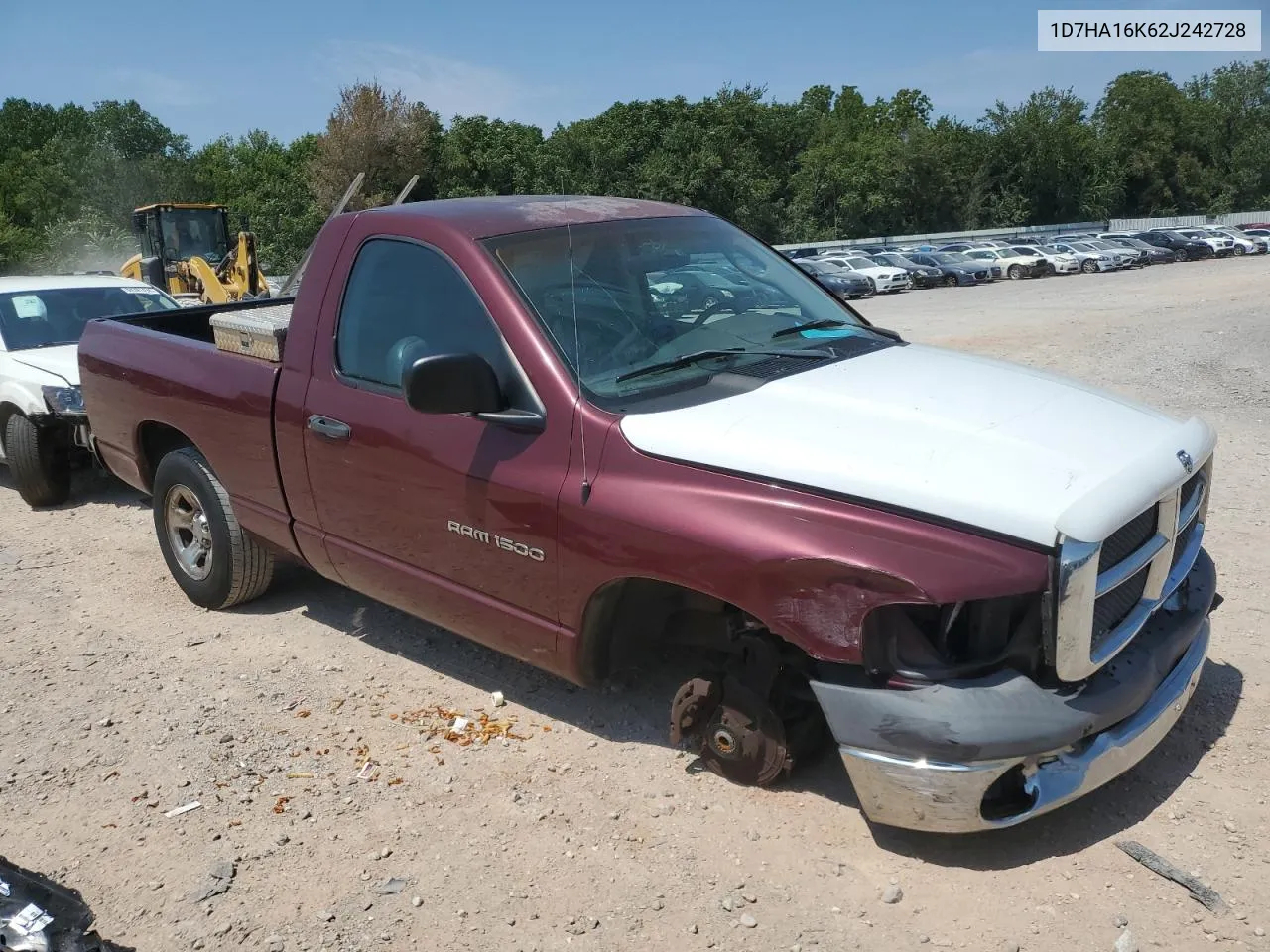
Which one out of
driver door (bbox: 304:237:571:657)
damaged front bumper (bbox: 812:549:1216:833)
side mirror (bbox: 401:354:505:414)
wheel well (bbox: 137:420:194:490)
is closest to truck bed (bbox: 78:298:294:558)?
wheel well (bbox: 137:420:194:490)

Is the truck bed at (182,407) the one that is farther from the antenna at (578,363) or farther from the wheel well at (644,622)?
the wheel well at (644,622)

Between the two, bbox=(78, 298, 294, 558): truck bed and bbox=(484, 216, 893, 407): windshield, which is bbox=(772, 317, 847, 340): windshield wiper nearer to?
bbox=(484, 216, 893, 407): windshield

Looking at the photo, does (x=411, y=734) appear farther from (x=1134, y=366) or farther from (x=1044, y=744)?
(x=1134, y=366)

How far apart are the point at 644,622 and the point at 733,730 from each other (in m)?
0.47

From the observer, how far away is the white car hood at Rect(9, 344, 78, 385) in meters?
7.50

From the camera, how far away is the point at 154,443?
221 inches

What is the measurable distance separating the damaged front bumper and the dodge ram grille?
0.11 metres

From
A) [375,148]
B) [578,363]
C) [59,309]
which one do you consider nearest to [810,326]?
[578,363]

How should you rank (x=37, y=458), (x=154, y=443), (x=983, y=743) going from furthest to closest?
(x=37, y=458) < (x=154, y=443) < (x=983, y=743)

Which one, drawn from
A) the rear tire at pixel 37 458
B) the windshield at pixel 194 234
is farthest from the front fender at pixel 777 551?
the windshield at pixel 194 234

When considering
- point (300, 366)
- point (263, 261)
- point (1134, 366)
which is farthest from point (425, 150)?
point (300, 366)

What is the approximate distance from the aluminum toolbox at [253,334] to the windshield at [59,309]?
11.4 feet

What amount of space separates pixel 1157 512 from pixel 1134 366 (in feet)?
31.9

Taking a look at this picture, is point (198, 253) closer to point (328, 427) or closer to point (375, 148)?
point (328, 427)
